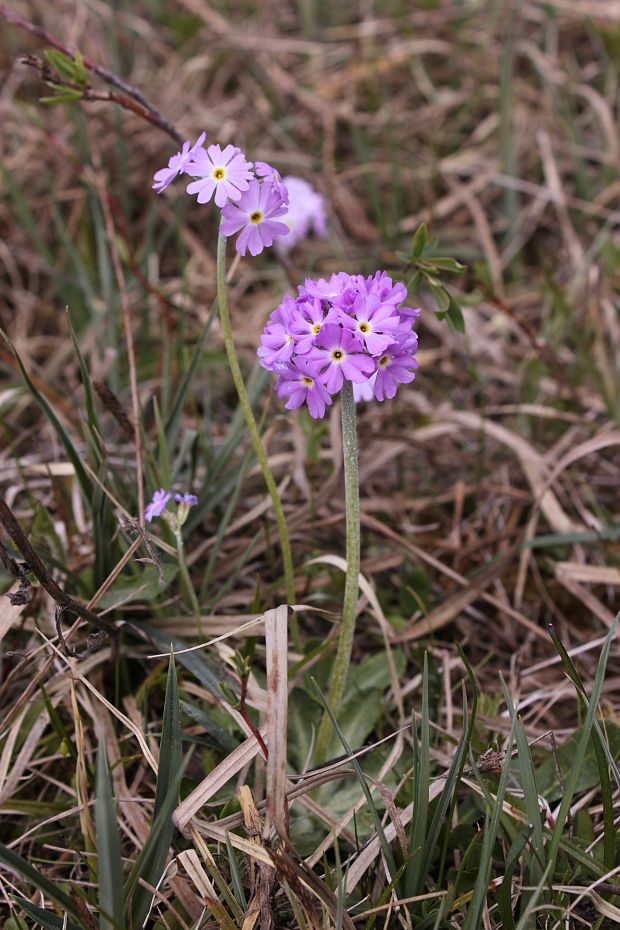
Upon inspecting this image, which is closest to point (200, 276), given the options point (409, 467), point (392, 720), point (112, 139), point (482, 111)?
point (112, 139)

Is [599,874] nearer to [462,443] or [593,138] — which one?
[462,443]

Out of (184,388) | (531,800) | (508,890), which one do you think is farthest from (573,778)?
(184,388)

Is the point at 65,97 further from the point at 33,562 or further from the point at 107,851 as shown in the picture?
the point at 107,851

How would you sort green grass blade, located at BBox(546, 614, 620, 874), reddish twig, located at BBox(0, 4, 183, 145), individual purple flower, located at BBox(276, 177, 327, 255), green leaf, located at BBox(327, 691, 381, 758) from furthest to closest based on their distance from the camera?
individual purple flower, located at BBox(276, 177, 327, 255) → reddish twig, located at BBox(0, 4, 183, 145) → green leaf, located at BBox(327, 691, 381, 758) → green grass blade, located at BBox(546, 614, 620, 874)

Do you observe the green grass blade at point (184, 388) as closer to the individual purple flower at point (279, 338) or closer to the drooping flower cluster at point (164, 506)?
the drooping flower cluster at point (164, 506)

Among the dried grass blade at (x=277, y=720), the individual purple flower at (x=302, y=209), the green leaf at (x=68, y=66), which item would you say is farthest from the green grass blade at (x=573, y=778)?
the individual purple flower at (x=302, y=209)

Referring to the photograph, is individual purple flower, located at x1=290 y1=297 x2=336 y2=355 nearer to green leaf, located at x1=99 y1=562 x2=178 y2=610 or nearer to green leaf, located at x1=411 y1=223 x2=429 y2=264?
green leaf, located at x1=411 y1=223 x2=429 y2=264

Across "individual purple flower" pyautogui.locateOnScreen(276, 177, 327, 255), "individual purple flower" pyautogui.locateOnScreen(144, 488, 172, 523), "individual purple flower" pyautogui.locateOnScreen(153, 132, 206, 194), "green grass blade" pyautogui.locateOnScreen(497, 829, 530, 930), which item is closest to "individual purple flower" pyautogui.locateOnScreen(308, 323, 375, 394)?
"individual purple flower" pyautogui.locateOnScreen(153, 132, 206, 194)

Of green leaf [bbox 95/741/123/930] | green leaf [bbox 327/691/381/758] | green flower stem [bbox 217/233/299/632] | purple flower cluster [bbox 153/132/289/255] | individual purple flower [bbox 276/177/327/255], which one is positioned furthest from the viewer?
individual purple flower [bbox 276/177/327/255]
